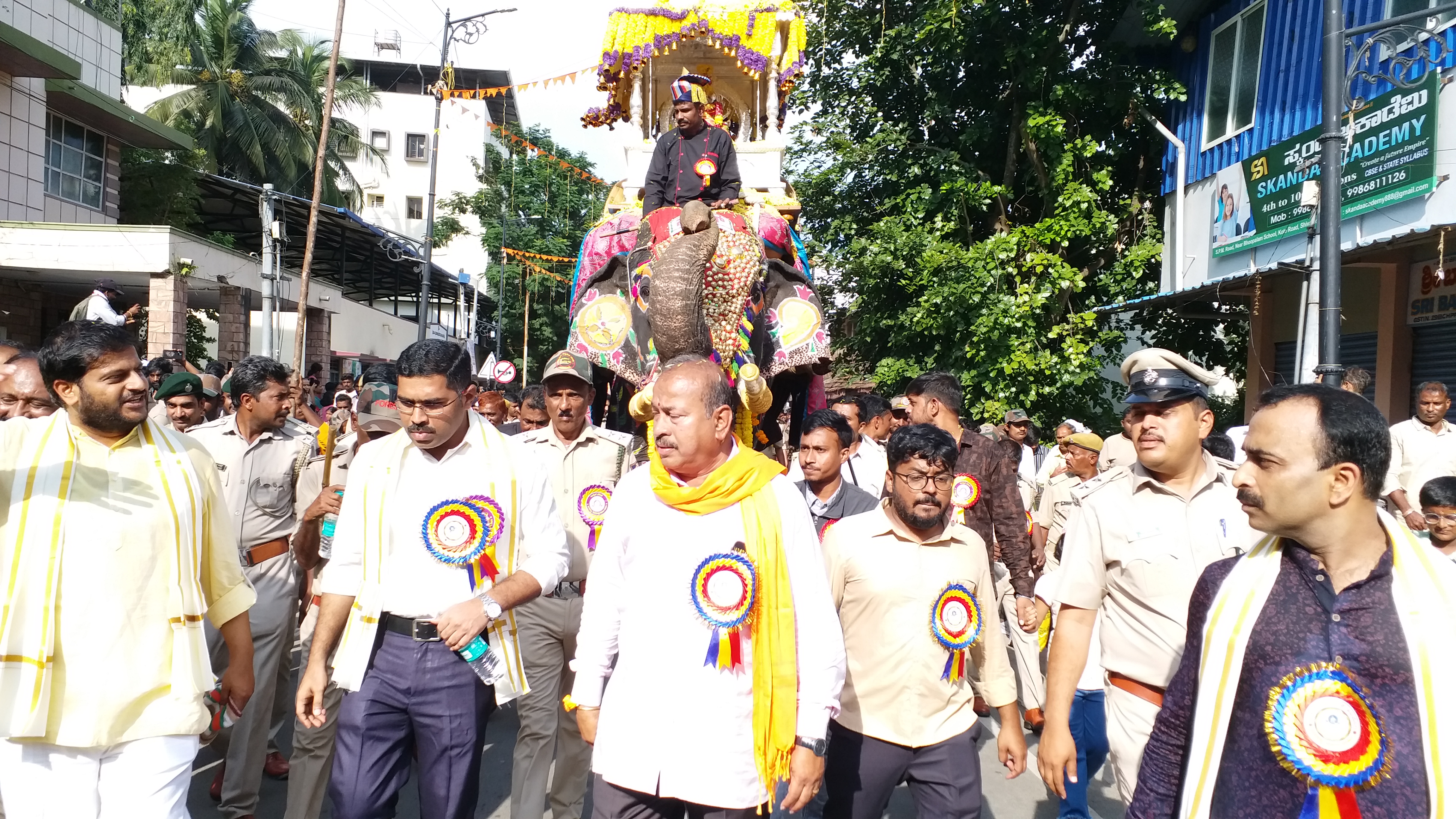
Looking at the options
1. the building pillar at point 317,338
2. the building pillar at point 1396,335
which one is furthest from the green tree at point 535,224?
the building pillar at point 1396,335

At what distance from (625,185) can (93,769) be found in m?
7.27

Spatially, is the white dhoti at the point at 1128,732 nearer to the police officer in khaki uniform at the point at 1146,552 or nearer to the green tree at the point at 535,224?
the police officer in khaki uniform at the point at 1146,552

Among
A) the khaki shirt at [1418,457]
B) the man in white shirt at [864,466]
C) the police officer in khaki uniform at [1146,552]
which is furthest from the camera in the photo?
the khaki shirt at [1418,457]

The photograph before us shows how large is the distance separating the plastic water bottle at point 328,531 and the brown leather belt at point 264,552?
62 centimetres

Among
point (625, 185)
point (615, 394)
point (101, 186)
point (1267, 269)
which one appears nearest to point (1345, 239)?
point (1267, 269)

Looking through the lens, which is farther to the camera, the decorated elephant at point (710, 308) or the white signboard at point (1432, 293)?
the white signboard at point (1432, 293)

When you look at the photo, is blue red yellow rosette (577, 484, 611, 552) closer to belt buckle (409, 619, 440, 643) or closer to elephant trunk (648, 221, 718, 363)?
elephant trunk (648, 221, 718, 363)

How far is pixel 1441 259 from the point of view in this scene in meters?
8.51

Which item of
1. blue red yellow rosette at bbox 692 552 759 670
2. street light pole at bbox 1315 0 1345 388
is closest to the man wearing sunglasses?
blue red yellow rosette at bbox 692 552 759 670

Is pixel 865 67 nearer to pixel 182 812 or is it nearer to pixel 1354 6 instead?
pixel 1354 6

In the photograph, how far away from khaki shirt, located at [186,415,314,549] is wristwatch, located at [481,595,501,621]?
2.09 m

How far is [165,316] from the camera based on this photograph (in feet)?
55.8

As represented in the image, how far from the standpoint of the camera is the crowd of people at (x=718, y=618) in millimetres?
2070

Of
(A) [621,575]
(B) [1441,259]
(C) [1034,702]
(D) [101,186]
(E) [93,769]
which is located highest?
(D) [101,186]
